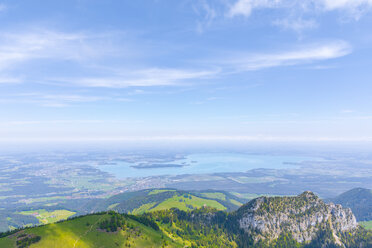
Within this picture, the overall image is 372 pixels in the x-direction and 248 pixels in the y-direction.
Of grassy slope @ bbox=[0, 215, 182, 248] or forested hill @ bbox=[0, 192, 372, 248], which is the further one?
forested hill @ bbox=[0, 192, 372, 248]

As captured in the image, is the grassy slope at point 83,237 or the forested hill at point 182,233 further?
the forested hill at point 182,233

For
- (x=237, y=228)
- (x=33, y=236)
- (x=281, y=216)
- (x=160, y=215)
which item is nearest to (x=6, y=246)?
(x=33, y=236)

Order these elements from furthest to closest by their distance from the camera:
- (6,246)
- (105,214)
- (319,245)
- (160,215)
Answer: (160,215) < (319,245) < (105,214) < (6,246)

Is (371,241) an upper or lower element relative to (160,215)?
lower

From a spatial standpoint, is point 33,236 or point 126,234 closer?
point 33,236

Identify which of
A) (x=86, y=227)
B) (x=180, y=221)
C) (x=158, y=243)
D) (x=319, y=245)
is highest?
(x=86, y=227)

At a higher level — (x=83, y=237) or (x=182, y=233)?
(x=83, y=237)

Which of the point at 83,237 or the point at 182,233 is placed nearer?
the point at 83,237

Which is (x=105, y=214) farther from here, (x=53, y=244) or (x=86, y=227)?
(x=53, y=244)
